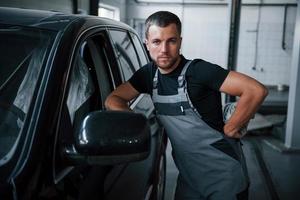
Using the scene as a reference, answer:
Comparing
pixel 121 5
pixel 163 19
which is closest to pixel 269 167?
pixel 163 19

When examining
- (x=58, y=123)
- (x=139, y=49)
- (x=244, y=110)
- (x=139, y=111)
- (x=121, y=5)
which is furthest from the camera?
(x=121, y=5)

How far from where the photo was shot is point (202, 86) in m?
1.83

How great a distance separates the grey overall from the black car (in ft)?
0.93

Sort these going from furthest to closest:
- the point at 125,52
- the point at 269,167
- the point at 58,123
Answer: the point at 269,167 < the point at 125,52 < the point at 58,123

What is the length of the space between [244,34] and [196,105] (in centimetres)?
1013

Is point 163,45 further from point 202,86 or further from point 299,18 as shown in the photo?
point 299,18

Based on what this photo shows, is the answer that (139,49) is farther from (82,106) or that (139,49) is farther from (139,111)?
(82,106)

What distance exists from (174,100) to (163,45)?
0.27 meters

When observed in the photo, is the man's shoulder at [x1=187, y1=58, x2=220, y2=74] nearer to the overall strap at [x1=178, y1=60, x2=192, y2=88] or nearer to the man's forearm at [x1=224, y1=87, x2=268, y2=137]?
the overall strap at [x1=178, y1=60, x2=192, y2=88]

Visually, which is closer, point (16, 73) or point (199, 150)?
point (16, 73)

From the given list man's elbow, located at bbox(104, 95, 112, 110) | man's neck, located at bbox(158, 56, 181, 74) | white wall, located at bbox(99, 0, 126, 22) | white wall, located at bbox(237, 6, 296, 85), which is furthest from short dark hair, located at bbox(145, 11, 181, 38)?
white wall, located at bbox(237, 6, 296, 85)

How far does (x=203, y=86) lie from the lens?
1832 millimetres

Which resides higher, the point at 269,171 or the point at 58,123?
the point at 58,123

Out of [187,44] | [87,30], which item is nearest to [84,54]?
[87,30]
